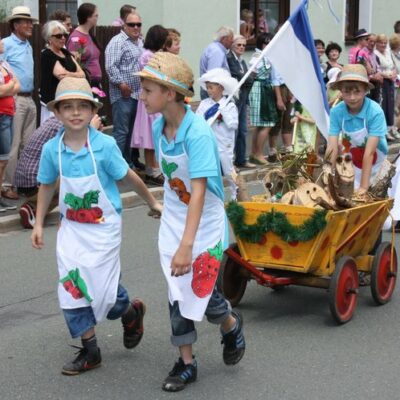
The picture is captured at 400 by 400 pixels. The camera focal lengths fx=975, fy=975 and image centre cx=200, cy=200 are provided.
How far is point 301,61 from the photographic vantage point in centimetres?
736

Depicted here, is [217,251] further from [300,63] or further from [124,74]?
[124,74]

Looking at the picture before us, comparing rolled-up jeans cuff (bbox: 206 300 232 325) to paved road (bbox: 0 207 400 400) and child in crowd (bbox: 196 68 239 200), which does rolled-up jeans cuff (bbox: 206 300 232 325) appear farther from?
child in crowd (bbox: 196 68 239 200)

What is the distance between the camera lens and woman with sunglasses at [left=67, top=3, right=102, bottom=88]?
1206 centimetres

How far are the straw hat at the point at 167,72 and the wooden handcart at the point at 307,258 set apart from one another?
1468 millimetres

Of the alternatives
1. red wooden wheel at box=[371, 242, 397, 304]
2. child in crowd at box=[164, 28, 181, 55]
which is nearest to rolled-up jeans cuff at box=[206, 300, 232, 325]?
red wooden wheel at box=[371, 242, 397, 304]

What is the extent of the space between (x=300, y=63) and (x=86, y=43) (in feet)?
17.6

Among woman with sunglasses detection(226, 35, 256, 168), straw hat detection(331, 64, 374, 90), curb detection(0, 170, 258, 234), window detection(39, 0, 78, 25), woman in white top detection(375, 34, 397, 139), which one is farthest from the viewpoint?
woman in white top detection(375, 34, 397, 139)

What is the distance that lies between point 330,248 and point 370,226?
58 cm

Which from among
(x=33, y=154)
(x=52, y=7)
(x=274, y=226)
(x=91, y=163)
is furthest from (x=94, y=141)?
(x=52, y=7)

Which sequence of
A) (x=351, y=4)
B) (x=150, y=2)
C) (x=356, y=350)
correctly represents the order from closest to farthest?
(x=356, y=350) < (x=150, y=2) < (x=351, y=4)

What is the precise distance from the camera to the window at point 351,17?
22.1 meters

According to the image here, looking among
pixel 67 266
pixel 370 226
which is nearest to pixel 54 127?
pixel 370 226

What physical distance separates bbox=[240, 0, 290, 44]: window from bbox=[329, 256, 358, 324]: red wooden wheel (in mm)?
11848

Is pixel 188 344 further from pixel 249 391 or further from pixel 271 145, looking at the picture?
pixel 271 145
